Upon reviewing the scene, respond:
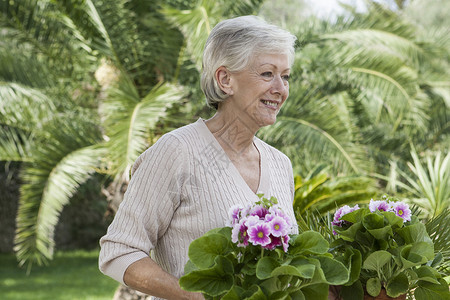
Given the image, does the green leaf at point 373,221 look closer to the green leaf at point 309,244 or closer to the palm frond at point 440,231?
the green leaf at point 309,244

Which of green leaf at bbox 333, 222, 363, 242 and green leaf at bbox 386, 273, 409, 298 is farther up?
green leaf at bbox 333, 222, 363, 242

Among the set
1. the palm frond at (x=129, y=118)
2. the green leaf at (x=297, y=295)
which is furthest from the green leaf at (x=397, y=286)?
the palm frond at (x=129, y=118)

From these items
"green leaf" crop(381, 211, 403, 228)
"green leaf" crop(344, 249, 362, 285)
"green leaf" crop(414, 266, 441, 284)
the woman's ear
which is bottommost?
"green leaf" crop(414, 266, 441, 284)

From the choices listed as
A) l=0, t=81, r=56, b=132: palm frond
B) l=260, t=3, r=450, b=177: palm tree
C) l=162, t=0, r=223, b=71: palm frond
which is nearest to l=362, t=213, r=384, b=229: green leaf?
l=162, t=0, r=223, b=71: palm frond

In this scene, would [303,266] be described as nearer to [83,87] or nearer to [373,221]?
[373,221]

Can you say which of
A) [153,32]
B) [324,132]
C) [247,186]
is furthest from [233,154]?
[153,32]

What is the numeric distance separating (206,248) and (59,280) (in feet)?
34.0

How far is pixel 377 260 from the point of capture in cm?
153

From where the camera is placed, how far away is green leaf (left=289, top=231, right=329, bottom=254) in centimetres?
137

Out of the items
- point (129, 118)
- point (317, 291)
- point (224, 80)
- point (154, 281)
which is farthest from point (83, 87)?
point (317, 291)

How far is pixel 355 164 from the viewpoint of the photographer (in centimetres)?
666

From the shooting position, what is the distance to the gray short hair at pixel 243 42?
1797mm

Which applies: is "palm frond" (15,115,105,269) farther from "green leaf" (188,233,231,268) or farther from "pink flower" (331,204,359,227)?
"green leaf" (188,233,231,268)

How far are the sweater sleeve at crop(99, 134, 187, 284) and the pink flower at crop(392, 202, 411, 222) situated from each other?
0.59 metres
